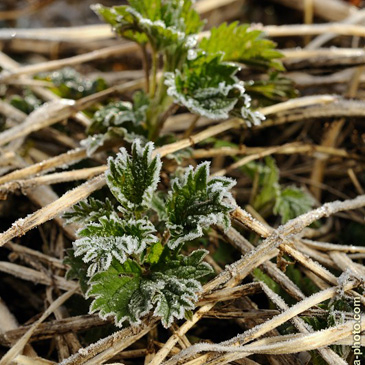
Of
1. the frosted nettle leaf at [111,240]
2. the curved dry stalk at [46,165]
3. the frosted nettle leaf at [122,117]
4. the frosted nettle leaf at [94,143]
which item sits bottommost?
the frosted nettle leaf at [111,240]

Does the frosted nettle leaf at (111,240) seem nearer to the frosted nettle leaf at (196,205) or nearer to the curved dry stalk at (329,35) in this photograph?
the frosted nettle leaf at (196,205)

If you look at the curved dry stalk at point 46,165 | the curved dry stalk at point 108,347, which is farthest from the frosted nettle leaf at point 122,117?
the curved dry stalk at point 108,347

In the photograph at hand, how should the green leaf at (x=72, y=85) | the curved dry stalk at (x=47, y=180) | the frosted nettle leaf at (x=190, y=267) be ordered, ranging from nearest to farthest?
the frosted nettle leaf at (x=190, y=267) < the curved dry stalk at (x=47, y=180) < the green leaf at (x=72, y=85)

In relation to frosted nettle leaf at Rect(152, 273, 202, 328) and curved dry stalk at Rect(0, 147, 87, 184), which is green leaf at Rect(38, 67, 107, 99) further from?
frosted nettle leaf at Rect(152, 273, 202, 328)

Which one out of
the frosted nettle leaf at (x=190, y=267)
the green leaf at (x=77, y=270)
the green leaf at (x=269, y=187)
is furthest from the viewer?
the green leaf at (x=269, y=187)

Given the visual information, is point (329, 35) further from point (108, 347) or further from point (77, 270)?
point (108, 347)

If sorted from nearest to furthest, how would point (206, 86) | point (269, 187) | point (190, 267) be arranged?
point (190, 267)
point (206, 86)
point (269, 187)

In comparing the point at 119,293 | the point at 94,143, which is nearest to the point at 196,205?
the point at 119,293

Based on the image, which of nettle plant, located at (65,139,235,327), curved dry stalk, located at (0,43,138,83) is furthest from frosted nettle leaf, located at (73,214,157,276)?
curved dry stalk, located at (0,43,138,83)
